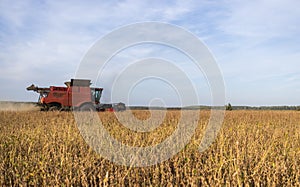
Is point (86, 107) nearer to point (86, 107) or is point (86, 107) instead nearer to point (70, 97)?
point (86, 107)

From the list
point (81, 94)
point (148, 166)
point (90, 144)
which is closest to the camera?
point (148, 166)

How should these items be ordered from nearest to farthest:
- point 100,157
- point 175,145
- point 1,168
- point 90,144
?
1. point 1,168
2. point 100,157
3. point 175,145
4. point 90,144

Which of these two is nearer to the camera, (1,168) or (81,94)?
(1,168)

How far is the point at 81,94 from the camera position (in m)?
19.3

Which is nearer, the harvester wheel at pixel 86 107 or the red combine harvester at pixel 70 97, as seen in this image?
the harvester wheel at pixel 86 107

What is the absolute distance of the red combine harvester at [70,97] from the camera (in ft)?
62.3

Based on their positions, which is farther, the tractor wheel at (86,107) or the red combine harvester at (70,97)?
the red combine harvester at (70,97)

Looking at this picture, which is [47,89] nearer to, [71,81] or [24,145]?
[71,81]

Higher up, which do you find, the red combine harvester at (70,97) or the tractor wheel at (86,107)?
the red combine harvester at (70,97)

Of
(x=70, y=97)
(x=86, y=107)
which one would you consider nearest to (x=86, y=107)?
(x=86, y=107)

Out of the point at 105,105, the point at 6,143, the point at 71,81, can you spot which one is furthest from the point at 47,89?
the point at 6,143

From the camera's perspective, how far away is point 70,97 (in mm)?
19547

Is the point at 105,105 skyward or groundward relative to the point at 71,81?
groundward

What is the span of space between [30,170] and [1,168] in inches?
14.4
